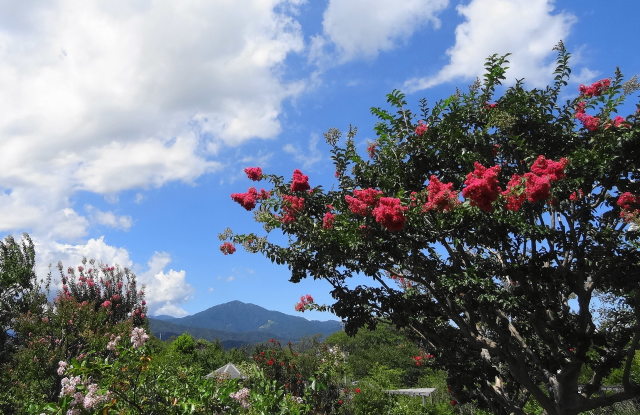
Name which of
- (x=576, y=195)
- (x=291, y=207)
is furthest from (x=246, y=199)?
(x=576, y=195)

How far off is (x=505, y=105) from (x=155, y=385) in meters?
5.65

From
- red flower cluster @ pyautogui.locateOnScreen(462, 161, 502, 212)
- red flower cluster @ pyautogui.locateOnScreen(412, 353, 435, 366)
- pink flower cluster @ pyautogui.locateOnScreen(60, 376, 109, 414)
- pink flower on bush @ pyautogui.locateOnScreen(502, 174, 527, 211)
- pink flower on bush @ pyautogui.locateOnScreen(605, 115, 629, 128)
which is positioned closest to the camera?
pink flower cluster @ pyautogui.locateOnScreen(60, 376, 109, 414)

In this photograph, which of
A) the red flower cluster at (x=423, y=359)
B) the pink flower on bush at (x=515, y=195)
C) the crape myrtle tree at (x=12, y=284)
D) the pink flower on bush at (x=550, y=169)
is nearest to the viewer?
the pink flower on bush at (x=515, y=195)

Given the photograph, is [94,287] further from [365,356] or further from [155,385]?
[365,356]

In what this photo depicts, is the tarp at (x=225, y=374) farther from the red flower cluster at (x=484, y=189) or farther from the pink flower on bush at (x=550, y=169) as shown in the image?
the pink flower on bush at (x=550, y=169)

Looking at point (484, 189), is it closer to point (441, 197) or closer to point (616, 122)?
point (441, 197)

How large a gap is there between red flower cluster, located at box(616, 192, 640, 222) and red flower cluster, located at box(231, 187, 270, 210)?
494 cm

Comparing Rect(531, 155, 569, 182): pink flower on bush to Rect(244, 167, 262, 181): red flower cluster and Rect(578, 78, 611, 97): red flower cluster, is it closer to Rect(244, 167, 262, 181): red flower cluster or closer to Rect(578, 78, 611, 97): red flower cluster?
Rect(578, 78, 611, 97): red flower cluster

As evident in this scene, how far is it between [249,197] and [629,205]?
525cm

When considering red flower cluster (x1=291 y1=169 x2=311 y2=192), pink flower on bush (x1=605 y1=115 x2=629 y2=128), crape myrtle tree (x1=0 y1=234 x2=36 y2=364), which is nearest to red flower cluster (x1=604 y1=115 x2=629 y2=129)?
pink flower on bush (x1=605 y1=115 x2=629 y2=128)

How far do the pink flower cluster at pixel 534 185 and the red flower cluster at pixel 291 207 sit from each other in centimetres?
270

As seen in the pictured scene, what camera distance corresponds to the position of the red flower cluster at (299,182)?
20.2 feet

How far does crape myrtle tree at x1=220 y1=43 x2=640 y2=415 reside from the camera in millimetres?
5266

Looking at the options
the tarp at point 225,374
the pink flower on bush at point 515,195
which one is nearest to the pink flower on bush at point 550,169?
the pink flower on bush at point 515,195
